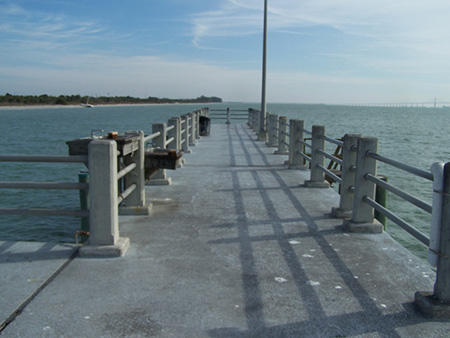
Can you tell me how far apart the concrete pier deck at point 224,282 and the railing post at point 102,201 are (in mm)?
147

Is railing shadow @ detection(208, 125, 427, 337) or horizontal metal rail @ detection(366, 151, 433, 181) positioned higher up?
horizontal metal rail @ detection(366, 151, 433, 181)

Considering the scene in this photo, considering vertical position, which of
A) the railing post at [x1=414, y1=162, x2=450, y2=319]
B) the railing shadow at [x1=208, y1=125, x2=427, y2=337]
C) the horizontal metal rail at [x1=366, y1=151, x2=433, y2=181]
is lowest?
the railing shadow at [x1=208, y1=125, x2=427, y2=337]

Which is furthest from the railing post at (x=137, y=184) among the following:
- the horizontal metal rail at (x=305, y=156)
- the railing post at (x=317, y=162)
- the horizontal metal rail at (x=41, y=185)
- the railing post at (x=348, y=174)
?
the horizontal metal rail at (x=305, y=156)

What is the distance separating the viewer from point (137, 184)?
6.69m

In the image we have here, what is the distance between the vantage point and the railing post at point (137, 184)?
6582 millimetres

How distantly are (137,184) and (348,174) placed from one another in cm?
308

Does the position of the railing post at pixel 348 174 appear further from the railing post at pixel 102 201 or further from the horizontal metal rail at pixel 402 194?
the railing post at pixel 102 201

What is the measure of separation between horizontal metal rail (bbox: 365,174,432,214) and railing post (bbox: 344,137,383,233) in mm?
105

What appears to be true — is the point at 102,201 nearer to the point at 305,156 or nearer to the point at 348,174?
the point at 348,174

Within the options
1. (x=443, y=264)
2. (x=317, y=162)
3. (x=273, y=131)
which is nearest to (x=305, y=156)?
(x=317, y=162)

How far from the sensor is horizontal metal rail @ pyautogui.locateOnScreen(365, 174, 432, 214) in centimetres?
420

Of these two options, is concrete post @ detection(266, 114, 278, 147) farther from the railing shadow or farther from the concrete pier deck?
the railing shadow

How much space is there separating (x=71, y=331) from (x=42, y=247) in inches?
78.9

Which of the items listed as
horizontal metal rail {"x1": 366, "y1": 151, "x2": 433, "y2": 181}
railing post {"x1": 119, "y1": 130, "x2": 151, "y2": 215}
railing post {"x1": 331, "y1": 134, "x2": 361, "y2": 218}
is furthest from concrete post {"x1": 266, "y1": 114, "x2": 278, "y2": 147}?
horizontal metal rail {"x1": 366, "y1": 151, "x2": 433, "y2": 181}
